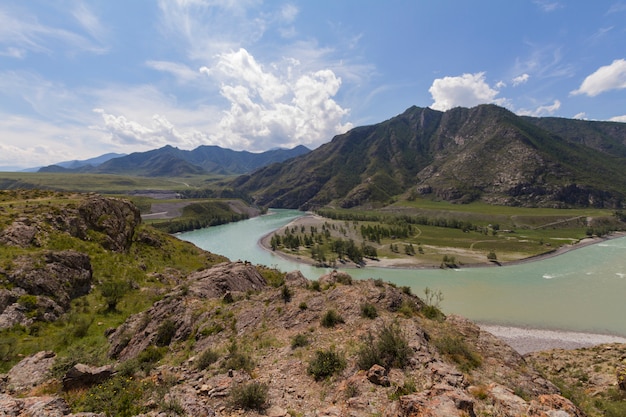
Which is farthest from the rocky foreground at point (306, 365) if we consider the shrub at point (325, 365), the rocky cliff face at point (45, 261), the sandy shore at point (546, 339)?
the sandy shore at point (546, 339)

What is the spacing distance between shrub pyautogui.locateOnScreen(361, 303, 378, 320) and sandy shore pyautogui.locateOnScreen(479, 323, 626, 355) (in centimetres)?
4428

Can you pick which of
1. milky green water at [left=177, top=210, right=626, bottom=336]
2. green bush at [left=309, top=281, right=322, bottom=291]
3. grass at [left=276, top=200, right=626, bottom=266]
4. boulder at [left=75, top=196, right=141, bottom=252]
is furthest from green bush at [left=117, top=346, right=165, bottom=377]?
grass at [left=276, top=200, right=626, bottom=266]

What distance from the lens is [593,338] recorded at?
156 ft

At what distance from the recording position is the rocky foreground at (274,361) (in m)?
8.88

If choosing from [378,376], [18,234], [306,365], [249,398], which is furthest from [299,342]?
[18,234]

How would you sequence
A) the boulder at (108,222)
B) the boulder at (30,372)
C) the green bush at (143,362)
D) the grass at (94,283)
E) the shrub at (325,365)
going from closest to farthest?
the boulder at (30,372), the shrub at (325,365), the green bush at (143,362), the grass at (94,283), the boulder at (108,222)

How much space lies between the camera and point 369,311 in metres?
15.7

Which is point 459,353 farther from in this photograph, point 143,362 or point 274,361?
point 143,362

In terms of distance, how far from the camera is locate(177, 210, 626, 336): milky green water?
181 ft

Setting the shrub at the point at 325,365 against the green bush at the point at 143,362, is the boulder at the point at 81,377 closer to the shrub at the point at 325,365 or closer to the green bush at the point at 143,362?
the green bush at the point at 143,362

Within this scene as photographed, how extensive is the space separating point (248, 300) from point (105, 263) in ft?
64.9

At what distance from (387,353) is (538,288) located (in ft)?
278

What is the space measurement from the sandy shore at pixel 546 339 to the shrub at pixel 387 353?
46.7 m

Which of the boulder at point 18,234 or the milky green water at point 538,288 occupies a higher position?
the boulder at point 18,234
